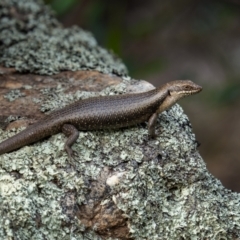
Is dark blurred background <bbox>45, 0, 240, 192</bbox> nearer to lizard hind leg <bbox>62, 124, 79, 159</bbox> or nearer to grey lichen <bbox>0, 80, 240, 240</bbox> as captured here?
lizard hind leg <bbox>62, 124, 79, 159</bbox>

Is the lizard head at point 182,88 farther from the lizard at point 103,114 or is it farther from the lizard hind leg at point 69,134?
the lizard hind leg at point 69,134

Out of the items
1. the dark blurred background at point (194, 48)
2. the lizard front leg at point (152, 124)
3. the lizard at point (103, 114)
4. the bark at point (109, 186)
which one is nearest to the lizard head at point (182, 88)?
the lizard at point (103, 114)

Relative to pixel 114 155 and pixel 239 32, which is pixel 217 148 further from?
pixel 114 155

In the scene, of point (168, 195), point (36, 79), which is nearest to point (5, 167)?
point (168, 195)

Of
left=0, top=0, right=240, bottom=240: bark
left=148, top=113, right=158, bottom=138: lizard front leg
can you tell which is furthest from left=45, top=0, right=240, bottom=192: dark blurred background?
left=0, top=0, right=240, bottom=240: bark

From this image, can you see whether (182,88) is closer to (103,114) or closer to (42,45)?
(103,114)
